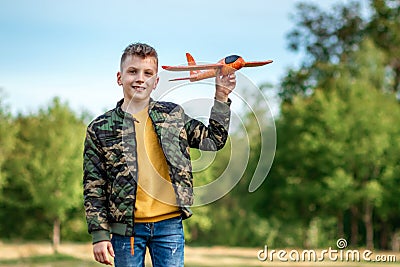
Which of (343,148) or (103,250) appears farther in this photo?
(343,148)

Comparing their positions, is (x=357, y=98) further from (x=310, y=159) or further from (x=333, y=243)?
(x=333, y=243)

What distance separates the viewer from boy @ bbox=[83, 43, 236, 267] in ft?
11.1

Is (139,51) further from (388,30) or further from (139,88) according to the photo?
(388,30)

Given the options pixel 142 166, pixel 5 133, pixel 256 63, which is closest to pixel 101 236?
pixel 142 166

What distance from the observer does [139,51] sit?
11.4 ft

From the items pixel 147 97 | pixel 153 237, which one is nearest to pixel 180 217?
pixel 153 237

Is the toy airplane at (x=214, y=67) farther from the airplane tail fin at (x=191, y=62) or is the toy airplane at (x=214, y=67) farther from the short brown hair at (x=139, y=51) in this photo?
the short brown hair at (x=139, y=51)

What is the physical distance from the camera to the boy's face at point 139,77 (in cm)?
349

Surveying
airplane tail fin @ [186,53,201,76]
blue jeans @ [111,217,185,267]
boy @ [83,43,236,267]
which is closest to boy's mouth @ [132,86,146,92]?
boy @ [83,43,236,267]

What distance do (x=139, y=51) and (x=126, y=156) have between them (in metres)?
0.52

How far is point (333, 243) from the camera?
30.4 meters

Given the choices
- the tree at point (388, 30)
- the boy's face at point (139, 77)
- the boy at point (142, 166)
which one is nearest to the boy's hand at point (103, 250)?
the boy at point (142, 166)

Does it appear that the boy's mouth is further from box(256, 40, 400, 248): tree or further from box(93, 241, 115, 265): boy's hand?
box(256, 40, 400, 248): tree

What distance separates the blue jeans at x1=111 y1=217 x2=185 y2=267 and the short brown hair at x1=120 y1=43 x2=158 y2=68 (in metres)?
0.82
